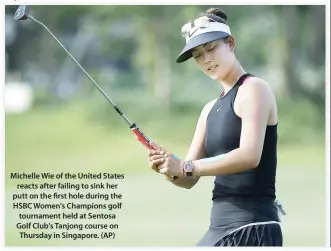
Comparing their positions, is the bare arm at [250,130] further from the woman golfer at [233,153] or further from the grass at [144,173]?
the grass at [144,173]

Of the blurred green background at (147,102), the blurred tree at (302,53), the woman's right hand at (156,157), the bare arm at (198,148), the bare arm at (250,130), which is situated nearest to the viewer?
the bare arm at (250,130)

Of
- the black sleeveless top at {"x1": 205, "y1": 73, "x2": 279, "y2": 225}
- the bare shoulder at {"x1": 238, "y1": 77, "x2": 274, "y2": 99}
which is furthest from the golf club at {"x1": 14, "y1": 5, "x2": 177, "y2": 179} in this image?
the bare shoulder at {"x1": 238, "y1": 77, "x2": 274, "y2": 99}

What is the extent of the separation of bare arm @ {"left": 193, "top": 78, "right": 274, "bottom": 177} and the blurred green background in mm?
935

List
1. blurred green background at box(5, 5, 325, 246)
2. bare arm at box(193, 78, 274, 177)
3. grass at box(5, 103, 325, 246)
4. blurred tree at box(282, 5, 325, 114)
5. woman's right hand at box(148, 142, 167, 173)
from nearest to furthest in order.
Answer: bare arm at box(193, 78, 274, 177)
woman's right hand at box(148, 142, 167, 173)
grass at box(5, 103, 325, 246)
blurred green background at box(5, 5, 325, 246)
blurred tree at box(282, 5, 325, 114)

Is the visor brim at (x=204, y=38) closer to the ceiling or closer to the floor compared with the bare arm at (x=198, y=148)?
closer to the ceiling

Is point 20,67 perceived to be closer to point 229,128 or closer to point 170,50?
point 170,50

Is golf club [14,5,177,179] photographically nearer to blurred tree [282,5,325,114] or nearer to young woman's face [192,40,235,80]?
young woman's face [192,40,235,80]

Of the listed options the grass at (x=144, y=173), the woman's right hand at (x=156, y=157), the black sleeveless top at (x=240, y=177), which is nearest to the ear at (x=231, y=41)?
the black sleeveless top at (x=240, y=177)

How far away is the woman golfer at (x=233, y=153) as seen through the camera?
2625 mm

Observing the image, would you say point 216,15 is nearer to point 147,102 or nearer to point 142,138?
point 142,138

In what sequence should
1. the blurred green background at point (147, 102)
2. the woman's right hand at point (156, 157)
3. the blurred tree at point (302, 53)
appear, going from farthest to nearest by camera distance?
the blurred tree at point (302, 53) < the blurred green background at point (147, 102) < the woman's right hand at point (156, 157)

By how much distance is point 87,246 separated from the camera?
11.4ft

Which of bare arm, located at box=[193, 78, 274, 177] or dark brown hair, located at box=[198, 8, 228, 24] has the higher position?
dark brown hair, located at box=[198, 8, 228, 24]

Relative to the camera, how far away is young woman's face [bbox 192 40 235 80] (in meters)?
2.76
